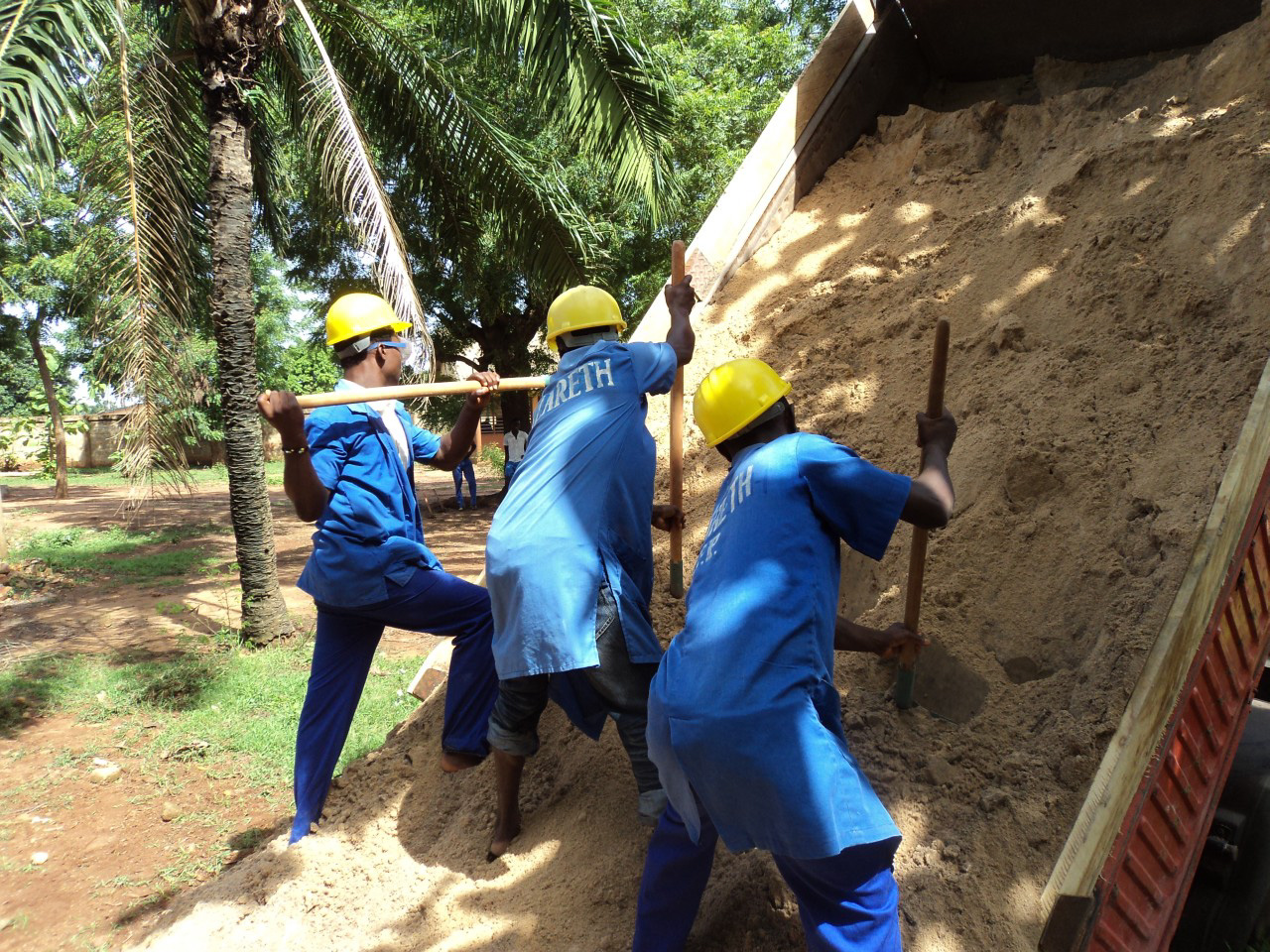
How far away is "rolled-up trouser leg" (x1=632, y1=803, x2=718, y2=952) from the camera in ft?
7.10

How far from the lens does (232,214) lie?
251 inches

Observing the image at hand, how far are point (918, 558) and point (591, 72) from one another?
5243mm

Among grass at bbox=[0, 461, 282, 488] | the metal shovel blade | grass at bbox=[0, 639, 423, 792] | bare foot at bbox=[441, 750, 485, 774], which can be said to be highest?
the metal shovel blade

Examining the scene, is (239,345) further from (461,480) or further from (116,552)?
(461,480)

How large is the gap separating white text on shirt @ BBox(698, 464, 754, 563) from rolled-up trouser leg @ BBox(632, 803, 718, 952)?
0.65m

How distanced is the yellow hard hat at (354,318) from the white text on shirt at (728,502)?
1.62 metres

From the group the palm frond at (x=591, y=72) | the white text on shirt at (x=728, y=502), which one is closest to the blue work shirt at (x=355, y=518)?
the white text on shirt at (x=728, y=502)

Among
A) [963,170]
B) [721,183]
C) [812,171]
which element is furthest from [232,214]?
[721,183]

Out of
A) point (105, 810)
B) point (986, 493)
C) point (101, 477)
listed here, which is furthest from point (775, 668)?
point (101, 477)

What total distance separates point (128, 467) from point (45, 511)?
35.5ft

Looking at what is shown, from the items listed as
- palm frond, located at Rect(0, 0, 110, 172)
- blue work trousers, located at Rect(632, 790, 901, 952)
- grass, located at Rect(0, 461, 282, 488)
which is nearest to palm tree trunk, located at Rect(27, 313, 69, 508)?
grass, located at Rect(0, 461, 282, 488)

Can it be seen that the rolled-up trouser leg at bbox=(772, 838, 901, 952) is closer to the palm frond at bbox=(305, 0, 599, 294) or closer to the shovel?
the shovel

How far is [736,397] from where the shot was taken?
220cm

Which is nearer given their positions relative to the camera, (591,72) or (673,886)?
(673,886)
